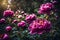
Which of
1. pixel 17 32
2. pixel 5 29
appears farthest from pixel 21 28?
pixel 5 29

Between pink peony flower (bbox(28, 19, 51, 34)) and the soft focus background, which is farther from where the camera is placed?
the soft focus background

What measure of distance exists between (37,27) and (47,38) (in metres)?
0.20

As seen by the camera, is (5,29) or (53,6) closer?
(53,6)

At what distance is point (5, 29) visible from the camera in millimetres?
2580

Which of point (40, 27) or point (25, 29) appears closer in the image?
point (40, 27)

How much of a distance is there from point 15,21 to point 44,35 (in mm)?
498

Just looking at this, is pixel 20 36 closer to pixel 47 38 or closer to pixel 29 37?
pixel 29 37

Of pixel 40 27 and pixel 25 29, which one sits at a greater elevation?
pixel 40 27

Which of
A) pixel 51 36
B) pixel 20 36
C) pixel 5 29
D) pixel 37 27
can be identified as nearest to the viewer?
pixel 37 27

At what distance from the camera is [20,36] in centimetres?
239

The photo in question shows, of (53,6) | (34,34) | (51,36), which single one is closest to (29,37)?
(34,34)

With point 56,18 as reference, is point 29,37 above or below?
below

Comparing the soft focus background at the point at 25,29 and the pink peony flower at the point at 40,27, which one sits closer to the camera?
the pink peony flower at the point at 40,27

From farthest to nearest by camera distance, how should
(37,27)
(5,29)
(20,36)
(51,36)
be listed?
1. (5,29)
2. (20,36)
3. (51,36)
4. (37,27)
